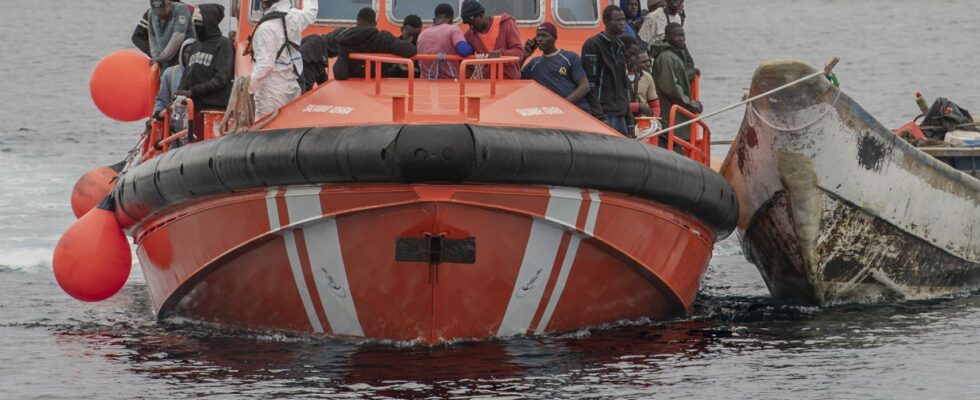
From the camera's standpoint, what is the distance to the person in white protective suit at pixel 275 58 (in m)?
12.2

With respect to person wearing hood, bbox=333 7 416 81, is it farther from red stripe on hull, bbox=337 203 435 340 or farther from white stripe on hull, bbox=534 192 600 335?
white stripe on hull, bbox=534 192 600 335

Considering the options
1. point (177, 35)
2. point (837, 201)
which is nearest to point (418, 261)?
point (837, 201)

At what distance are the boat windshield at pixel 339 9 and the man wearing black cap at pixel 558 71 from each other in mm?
1920

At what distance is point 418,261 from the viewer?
11.4 meters

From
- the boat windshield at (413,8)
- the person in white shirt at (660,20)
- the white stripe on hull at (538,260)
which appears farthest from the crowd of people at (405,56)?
the person in white shirt at (660,20)

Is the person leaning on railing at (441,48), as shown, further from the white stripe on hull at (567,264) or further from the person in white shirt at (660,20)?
the person in white shirt at (660,20)

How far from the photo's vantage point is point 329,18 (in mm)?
14219

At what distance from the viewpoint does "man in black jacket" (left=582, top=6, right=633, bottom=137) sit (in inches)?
513

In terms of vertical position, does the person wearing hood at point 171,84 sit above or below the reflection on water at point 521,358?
above

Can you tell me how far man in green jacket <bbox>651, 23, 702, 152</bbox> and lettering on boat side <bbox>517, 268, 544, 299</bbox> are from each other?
3.65 m

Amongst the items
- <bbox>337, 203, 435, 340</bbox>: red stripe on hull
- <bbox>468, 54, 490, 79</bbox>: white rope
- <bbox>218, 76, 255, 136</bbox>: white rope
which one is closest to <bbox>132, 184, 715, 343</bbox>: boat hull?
<bbox>337, 203, 435, 340</bbox>: red stripe on hull

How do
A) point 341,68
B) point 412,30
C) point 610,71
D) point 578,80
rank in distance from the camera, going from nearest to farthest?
point 341,68 → point 578,80 → point 610,71 → point 412,30

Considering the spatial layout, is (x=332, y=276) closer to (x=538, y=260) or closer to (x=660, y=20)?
(x=538, y=260)

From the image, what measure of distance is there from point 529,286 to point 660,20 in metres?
5.36
